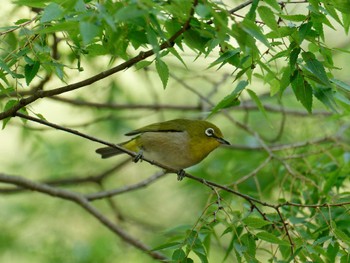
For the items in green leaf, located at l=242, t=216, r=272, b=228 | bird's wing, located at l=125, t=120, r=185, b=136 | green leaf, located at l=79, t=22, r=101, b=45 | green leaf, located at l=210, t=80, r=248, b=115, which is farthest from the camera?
bird's wing, located at l=125, t=120, r=185, b=136

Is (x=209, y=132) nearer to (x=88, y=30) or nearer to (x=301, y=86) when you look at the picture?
(x=301, y=86)

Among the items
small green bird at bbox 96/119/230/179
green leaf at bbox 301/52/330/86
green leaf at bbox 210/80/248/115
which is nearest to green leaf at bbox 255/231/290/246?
green leaf at bbox 210/80/248/115

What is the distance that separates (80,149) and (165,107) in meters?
2.08

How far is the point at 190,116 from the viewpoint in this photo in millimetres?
6914

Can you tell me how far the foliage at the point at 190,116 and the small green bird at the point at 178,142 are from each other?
18cm

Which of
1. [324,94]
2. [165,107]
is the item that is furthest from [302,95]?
[165,107]

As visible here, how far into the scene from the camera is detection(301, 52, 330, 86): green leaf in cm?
306

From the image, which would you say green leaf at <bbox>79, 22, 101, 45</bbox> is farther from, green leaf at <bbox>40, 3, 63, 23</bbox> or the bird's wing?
the bird's wing

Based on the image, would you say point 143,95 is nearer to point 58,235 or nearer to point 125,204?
point 125,204

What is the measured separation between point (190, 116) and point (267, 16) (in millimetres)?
3943

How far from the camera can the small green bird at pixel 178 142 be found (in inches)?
204

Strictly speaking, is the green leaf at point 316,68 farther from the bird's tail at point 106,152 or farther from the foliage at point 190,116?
the bird's tail at point 106,152

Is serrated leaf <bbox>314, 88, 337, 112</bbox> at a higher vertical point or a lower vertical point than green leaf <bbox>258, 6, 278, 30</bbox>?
lower

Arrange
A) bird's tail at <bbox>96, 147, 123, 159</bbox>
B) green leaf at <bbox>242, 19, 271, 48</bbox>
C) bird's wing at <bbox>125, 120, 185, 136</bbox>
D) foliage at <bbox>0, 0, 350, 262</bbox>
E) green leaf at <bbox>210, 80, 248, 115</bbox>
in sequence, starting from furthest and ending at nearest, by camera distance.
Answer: bird's tail at <bbox>96, 147, 123, 159</bbox> < bird's wing at <bbox>125, 120, 185, 136</bbox> < green leaf at <bbox>210, 80, 248, 115</bbox> < foliage at <bbox>0, 0, 350, 262</bbox> < green leaf at <bbox>242, 19, 271, 48</bbox>
